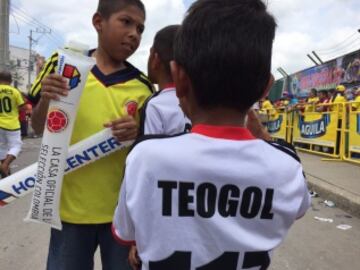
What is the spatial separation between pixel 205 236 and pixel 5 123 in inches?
283

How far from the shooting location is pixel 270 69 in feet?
4.34

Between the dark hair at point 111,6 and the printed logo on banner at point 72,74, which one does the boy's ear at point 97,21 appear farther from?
the printed logo on banner at point 72,74

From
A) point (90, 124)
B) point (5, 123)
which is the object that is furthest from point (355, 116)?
point (90, 124)

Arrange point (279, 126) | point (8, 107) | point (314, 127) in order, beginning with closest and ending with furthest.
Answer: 1. point (8, 107)
2. point (314, 127)
3. point (279, 126)

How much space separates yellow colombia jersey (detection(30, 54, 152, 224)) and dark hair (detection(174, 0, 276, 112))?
31.1 inches

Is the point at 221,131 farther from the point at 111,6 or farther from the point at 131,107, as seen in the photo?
the point at 111,6

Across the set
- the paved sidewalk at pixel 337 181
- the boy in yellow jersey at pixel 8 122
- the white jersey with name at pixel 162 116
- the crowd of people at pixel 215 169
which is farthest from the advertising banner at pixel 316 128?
the crowd of people at pixel 215 169

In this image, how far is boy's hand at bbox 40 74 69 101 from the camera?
183cm

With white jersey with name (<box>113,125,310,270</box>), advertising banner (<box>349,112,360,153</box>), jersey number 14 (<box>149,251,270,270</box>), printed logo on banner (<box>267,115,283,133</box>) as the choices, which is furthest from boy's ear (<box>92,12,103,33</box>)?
printed logo on banner (<box>267,115,283,133</box>)

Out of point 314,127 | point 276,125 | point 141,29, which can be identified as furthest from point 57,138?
point 276,125

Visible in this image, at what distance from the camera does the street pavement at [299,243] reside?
433cm

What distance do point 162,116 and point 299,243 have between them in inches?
140

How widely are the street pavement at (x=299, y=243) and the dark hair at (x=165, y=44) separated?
253 centimetres

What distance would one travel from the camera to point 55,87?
1831 mm
